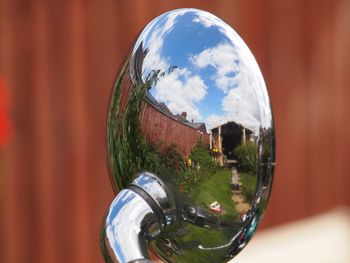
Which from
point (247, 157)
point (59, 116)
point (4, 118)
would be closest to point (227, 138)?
point (247, 157)

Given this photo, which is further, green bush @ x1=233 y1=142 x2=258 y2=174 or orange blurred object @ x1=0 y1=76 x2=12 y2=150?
orange blurred object @ x1=0 y1=76 x2=12 y2=150

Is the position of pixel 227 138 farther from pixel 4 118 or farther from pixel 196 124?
pixel 4 118

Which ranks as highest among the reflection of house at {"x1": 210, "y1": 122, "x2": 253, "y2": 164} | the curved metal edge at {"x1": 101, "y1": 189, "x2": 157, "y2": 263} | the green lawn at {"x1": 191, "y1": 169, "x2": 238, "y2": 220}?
the reflection of house at {"x1": 210, "y1": 122, "x2": 253, "y2": 164}

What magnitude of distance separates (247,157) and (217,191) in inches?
1.3

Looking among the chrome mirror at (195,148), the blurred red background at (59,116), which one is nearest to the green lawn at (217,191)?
the chrome mirror at (195,148)

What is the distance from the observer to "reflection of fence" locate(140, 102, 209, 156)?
63 centimetres

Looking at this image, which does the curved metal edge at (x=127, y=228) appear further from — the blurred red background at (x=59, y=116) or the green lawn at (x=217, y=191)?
the blurred red background at (x=59, y=116)

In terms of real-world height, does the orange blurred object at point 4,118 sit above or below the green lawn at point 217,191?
below

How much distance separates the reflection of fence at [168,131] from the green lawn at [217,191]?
3 centimetres

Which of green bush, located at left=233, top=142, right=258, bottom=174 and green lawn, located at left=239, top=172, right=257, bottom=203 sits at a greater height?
green bush, located at left=233, top=142, right=258, bottom=174

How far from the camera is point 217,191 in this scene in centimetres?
63

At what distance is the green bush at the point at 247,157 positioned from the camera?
0.62 meters

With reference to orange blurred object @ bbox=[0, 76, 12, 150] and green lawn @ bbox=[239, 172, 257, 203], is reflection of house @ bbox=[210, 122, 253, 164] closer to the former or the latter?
green lawn @ bbox=[239, 172, 257, 203]

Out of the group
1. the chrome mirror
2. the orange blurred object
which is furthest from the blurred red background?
the chrome mirror
